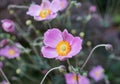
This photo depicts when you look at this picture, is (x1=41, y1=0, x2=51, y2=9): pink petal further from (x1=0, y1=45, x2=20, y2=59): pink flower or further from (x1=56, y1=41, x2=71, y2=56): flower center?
(x1=0, y1=45, x2=20, y2=59): pink flower

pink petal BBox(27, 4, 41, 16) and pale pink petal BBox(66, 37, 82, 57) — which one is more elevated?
pink petal BBox(27, 4, 41, 16)

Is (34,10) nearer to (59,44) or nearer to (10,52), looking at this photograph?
(59,44)

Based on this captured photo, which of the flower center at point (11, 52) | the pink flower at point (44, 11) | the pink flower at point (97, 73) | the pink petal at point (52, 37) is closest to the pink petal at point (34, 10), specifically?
the pink flower at point (44, 11)

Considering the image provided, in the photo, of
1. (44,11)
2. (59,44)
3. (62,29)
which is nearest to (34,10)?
(44,11)

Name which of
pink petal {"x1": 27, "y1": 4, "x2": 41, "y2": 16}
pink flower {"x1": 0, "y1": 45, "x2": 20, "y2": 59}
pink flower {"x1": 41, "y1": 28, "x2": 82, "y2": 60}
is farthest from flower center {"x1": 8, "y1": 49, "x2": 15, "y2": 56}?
pink flower {"x1": 41, "y1": 28, "x2": 82, "y2": 60}

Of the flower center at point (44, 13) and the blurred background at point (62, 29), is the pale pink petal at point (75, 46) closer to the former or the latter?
the flower center at point (44, 13)

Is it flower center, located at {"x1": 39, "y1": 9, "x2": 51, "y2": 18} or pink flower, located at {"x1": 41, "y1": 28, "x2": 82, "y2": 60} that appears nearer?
pink flower, located at {"x1": 41, "y1": 28, "x2": 82, "y2": 60}
